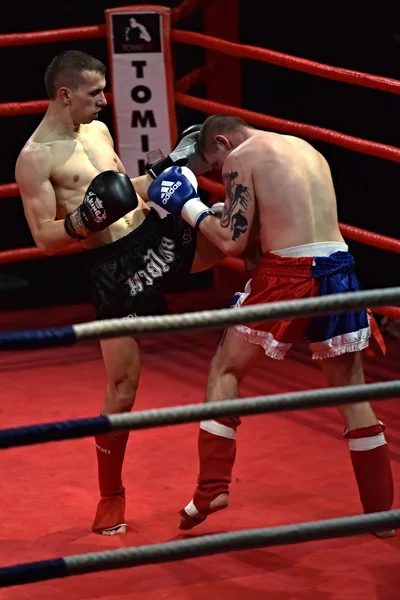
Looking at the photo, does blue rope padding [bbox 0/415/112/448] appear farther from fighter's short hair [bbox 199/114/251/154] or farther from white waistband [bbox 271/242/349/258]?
fighter's short hair [bbox 199/114/251/154]

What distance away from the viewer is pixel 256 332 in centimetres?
300

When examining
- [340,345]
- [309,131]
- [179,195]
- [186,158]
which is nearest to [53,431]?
[340,345]

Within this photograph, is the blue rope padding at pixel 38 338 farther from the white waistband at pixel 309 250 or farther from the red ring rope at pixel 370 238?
the red ring rope at pixel 370 238

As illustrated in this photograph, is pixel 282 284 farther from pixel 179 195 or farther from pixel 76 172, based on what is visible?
pixel 76 172

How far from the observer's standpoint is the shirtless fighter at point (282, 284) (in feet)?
9.78

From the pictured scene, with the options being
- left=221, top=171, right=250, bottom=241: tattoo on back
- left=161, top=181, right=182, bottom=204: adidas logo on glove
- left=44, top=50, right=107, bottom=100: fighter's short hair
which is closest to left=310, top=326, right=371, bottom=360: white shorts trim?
left=221, top=171, right=250, bottom=241: tattoo on back

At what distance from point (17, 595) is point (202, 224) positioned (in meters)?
1.05

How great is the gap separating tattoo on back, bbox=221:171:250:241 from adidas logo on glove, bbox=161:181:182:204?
20 centimetres

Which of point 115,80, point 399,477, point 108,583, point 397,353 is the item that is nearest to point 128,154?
point 115,80

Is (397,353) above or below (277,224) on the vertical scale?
below

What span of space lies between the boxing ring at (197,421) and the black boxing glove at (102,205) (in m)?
0.45

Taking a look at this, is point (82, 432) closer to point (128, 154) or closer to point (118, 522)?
point (118, 522)

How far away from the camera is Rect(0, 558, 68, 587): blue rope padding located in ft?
6.10

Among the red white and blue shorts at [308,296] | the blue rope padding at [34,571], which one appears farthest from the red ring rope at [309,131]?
the blue rope padding at [34,571]
